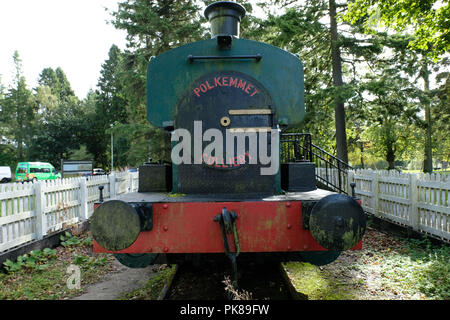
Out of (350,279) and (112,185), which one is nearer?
(350,279)

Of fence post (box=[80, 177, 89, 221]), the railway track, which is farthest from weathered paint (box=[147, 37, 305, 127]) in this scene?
fence post (box=[80, 177, 89, 221])

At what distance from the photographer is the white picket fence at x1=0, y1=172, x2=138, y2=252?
5.04 metres

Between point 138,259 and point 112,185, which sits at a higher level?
point 112,185

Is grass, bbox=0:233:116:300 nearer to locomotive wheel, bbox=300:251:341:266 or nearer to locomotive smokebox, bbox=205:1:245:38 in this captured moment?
locomotive wheel, bbox=300:251:341:266

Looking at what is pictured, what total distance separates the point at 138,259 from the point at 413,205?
573cm

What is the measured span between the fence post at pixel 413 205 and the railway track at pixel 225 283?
3.56 metres

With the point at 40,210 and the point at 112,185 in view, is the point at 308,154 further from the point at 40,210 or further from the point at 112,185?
the point at 112,185

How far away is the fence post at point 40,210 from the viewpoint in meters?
5.77

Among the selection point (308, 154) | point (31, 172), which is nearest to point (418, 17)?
point (308, 154)

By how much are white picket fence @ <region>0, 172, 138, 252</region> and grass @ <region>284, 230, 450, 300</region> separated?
454 centimetres

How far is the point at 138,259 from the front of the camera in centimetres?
323

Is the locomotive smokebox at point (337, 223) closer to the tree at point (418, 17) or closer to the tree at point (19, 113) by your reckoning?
the tree at point (418, 17)

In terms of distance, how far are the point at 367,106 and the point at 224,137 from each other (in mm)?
12947
